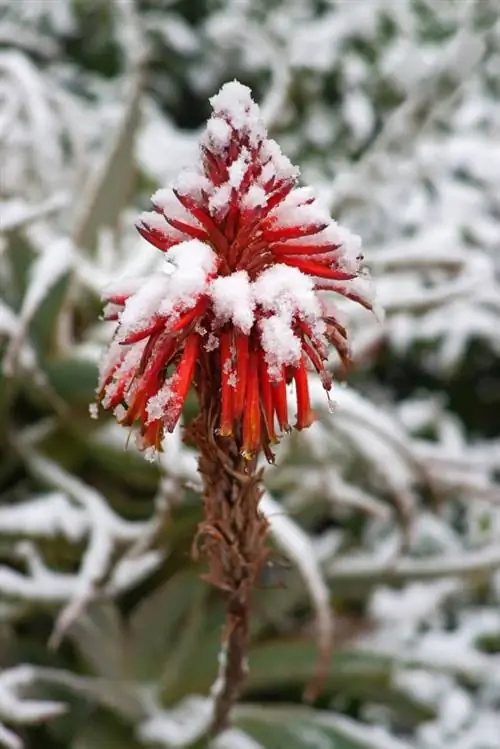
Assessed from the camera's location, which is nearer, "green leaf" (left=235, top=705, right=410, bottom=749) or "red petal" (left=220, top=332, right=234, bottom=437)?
"red petal" (left=220, top=332, right=234, bottom=437)

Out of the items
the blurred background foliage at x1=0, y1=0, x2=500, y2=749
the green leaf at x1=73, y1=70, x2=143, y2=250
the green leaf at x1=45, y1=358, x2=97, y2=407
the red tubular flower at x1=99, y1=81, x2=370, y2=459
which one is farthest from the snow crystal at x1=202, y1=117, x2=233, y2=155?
the green leaf at x1=73, y1=70, x2=143, y2=250

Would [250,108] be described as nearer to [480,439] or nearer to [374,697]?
[374,697]

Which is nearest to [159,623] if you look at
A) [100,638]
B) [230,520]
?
[100,638]

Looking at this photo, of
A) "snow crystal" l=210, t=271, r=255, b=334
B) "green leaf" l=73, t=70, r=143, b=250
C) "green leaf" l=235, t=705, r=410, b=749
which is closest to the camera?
"snow crystal" l=210, t=271, r=255, b=334

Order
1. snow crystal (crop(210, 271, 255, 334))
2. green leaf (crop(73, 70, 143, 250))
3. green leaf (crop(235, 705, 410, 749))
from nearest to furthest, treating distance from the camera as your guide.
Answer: snow crystal (crop(210, 271, 255, 334)), green leaf (crop(235, 705, 410, 749)), green leaf (crop(73, 70, 143, 250))

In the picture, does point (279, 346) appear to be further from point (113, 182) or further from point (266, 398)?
point (113, 182)

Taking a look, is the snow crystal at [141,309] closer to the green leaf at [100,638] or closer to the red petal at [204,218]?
the red petal at [204,218]

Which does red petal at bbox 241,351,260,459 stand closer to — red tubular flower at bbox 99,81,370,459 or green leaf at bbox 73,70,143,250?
red tubular flower at bbox 99,81,370,459

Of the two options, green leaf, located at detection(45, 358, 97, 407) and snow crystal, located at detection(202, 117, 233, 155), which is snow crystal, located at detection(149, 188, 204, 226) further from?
green leaf, located at detection(45, 358, 97, 407)

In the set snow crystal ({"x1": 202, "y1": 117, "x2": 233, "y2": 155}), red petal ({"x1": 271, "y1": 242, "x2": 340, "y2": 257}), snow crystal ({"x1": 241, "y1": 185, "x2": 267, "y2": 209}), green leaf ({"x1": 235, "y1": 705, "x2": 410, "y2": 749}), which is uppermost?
snow crystal ({"x1": 202, "y1": 117, "x2": 233, "y2": 155})

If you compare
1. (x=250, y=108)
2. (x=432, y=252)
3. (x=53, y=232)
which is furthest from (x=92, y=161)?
(x=250, y=108)

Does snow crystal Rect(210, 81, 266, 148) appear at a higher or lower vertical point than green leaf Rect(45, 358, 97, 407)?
lower
